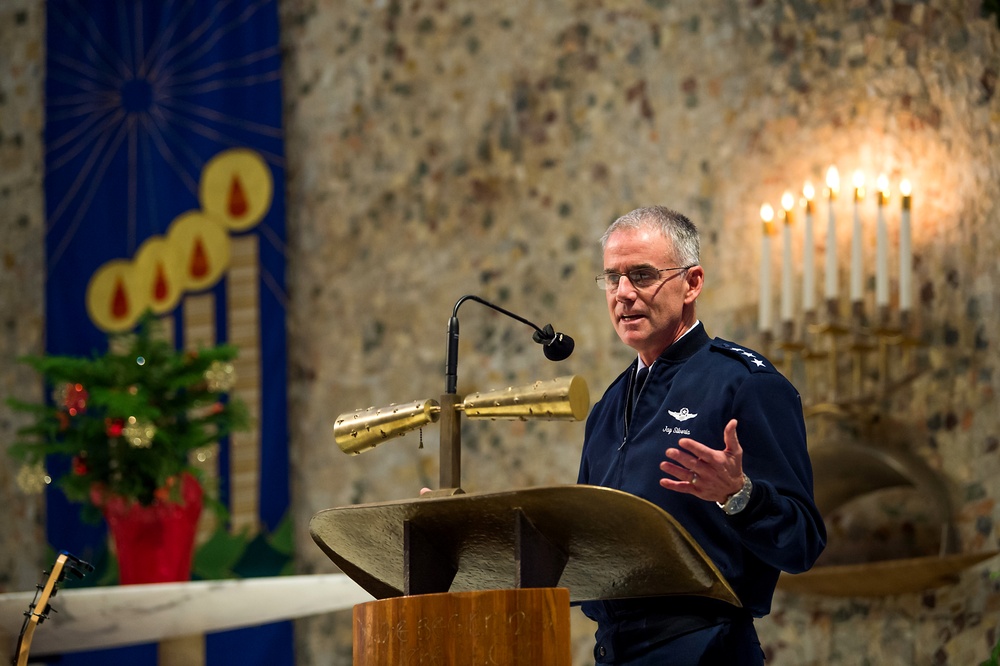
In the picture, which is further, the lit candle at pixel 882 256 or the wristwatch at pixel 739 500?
the lit candle at pixel 882 256

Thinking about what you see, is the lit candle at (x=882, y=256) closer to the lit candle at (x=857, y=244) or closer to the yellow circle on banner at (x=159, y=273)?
the lit candle at (x=857, y=244)

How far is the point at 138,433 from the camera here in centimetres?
351

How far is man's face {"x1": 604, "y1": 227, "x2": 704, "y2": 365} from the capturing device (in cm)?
205

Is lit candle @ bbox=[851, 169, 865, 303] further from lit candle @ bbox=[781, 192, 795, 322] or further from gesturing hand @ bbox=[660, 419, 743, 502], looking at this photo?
gesturing hand @ bbox=[660, 419, 743, 502]

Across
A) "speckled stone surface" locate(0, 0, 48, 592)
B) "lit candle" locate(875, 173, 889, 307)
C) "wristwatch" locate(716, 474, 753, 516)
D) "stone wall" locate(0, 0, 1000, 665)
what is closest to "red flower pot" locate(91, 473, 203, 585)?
"stone wall" locate(0, 0, 1000, 665)

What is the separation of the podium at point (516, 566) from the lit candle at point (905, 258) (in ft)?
5.92

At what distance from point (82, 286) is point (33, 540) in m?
0.99

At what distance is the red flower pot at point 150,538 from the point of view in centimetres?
349

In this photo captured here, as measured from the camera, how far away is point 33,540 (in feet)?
16.2

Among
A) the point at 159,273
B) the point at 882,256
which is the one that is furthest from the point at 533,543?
the point at 159,273

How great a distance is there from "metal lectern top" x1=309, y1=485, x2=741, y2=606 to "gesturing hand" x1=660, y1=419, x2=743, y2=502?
6cm

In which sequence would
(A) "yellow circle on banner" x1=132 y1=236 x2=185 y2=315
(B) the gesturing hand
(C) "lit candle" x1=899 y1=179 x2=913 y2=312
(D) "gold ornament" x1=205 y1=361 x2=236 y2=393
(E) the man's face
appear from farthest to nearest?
(A) "yellow circle on banner" x1=132 y1=236 x2=185 y2=315
(D) "gold ornament" x1=205 y1=361 x2=236 y2=393
(C) "lit candle" x1=899 y1=179 x2=913 y2=312
(E) the man's face
(B) the gesturing hand

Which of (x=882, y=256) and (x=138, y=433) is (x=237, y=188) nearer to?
(x=138, y=433)

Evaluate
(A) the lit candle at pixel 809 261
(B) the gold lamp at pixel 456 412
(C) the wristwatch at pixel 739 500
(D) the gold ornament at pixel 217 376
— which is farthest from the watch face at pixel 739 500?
(D) the gold ornament at pixel 217 376
